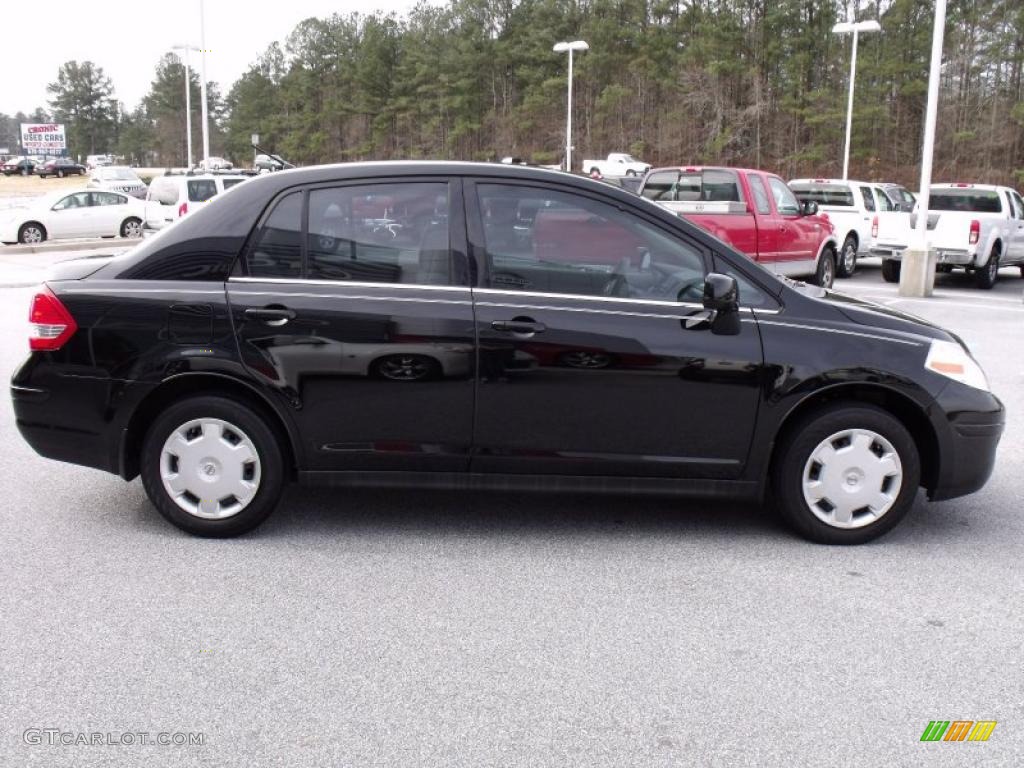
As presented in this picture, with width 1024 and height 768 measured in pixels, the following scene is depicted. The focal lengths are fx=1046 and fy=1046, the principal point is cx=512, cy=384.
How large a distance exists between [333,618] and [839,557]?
2.31 m

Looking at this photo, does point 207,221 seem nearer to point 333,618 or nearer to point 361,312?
point 361,312

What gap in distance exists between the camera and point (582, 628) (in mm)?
3963

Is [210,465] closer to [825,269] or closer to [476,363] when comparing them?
[476,363]

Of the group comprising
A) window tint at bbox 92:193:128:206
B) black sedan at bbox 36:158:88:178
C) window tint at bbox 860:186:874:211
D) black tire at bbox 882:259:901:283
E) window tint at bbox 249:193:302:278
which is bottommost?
black tire at bbox 882:259:901:283

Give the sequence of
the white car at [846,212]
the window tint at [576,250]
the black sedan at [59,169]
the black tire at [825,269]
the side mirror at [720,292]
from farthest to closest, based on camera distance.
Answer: the black sedan at [59,169] < the white car at [846,212] < the black tire at [825,269] < the window tint at [576,250] < the side mirror at [720,292]

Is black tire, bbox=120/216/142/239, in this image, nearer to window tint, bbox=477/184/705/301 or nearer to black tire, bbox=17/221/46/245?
black tire, bbox=17/221/46/245

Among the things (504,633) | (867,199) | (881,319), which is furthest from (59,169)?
(504,633)

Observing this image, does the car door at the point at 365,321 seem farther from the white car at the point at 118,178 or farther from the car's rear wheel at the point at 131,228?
the white car at the point at 118,178

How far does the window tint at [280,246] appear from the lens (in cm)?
483

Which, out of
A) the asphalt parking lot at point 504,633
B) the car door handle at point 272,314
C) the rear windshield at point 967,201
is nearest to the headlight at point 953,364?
the asphalt parking lot at point 504,633

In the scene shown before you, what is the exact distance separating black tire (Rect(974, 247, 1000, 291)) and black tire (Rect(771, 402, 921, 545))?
14.3 meters

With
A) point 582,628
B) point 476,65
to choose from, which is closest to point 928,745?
point 582,628

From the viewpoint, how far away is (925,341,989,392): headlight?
16.0 feet

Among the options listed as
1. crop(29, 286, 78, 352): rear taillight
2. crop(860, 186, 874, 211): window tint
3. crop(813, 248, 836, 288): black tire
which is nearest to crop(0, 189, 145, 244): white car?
crop(860, 186, 874, 211): window tint
